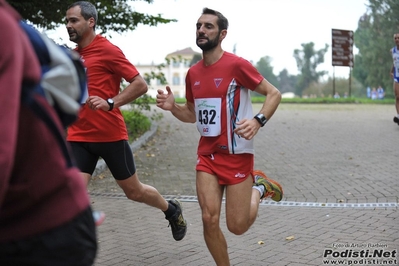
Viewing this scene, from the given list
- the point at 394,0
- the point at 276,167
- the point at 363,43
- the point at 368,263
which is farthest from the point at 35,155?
the point at 363,43

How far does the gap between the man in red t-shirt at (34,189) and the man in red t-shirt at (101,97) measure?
343 cm

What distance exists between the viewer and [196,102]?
5.10 meters

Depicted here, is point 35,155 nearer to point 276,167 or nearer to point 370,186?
point 370,186

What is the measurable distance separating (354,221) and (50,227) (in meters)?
5.45

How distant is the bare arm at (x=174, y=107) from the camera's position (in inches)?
207

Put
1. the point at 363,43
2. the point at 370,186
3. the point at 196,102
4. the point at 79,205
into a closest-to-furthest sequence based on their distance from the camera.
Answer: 1. the point at 79,205
2. the point at 196,102
3. the point at 370,186
4. the point at 363,43

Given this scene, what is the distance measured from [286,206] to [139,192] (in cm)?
273

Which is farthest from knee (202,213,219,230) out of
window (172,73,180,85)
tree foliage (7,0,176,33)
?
window (172,73,180,85)

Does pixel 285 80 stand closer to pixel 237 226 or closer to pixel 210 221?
pixel 237 226

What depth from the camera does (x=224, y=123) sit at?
4977 mm

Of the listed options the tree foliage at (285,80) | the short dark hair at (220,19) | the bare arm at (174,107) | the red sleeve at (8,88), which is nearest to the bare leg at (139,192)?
the bare arm at (174,107)

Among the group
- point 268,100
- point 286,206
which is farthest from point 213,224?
point 286,206

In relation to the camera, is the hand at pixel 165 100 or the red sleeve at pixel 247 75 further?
the hand at pixel 165 100

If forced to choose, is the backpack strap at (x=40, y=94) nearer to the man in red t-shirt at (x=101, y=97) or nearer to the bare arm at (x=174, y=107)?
the bare arm at (x=174, y=107)
